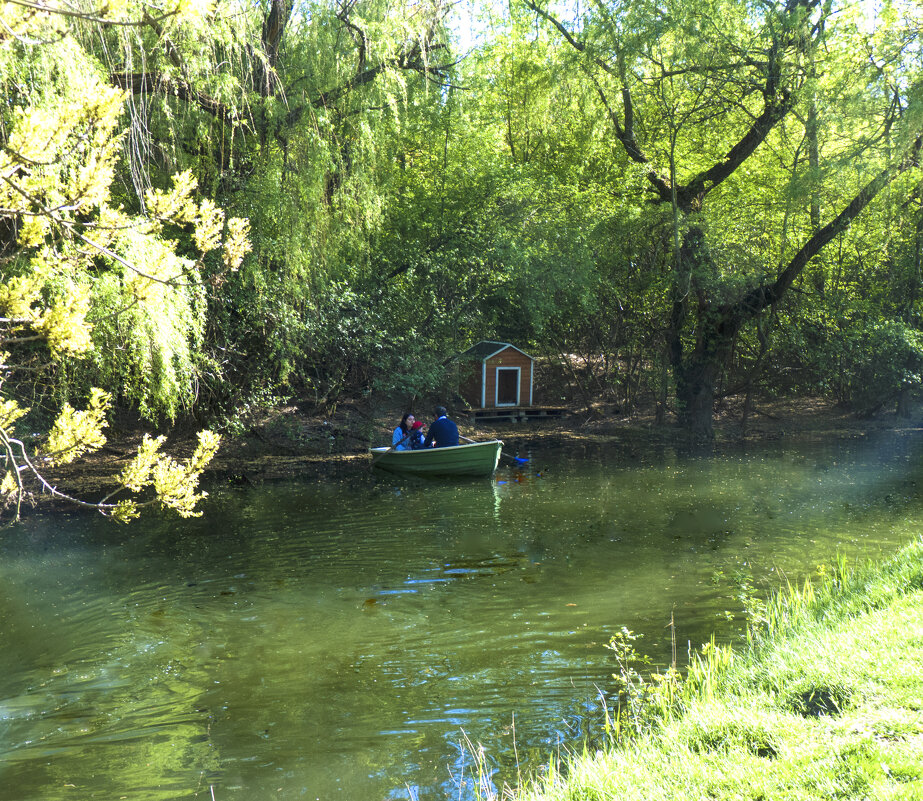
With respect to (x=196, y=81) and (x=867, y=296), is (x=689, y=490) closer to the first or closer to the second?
(x=196, y=81)

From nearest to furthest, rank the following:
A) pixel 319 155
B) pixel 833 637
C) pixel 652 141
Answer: pixel 833 637 → pixel 319 155 → pixel 652 141

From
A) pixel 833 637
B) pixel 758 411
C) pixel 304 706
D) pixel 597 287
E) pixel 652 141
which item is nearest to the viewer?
pixel 833 637

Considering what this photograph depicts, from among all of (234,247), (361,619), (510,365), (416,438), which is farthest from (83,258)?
(510,365)

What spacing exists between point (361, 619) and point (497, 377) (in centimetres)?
1749

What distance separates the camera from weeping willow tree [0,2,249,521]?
4.19m

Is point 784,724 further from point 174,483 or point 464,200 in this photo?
point 464,200

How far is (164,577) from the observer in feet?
29.8

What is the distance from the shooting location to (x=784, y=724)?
3.90 m

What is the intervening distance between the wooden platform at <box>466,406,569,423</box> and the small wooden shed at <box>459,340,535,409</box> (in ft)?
0.88

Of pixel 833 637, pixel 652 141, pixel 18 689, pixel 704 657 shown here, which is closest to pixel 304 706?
pixel 18 689

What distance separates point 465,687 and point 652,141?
18102mm

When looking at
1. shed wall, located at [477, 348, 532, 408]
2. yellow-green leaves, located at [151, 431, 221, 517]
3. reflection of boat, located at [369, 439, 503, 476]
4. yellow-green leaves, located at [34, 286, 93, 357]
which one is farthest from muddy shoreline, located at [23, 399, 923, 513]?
yellow-green leaves, located at [34, 286, 93, 357]

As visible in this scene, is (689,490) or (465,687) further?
(689,490)

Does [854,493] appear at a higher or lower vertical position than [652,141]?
lower
